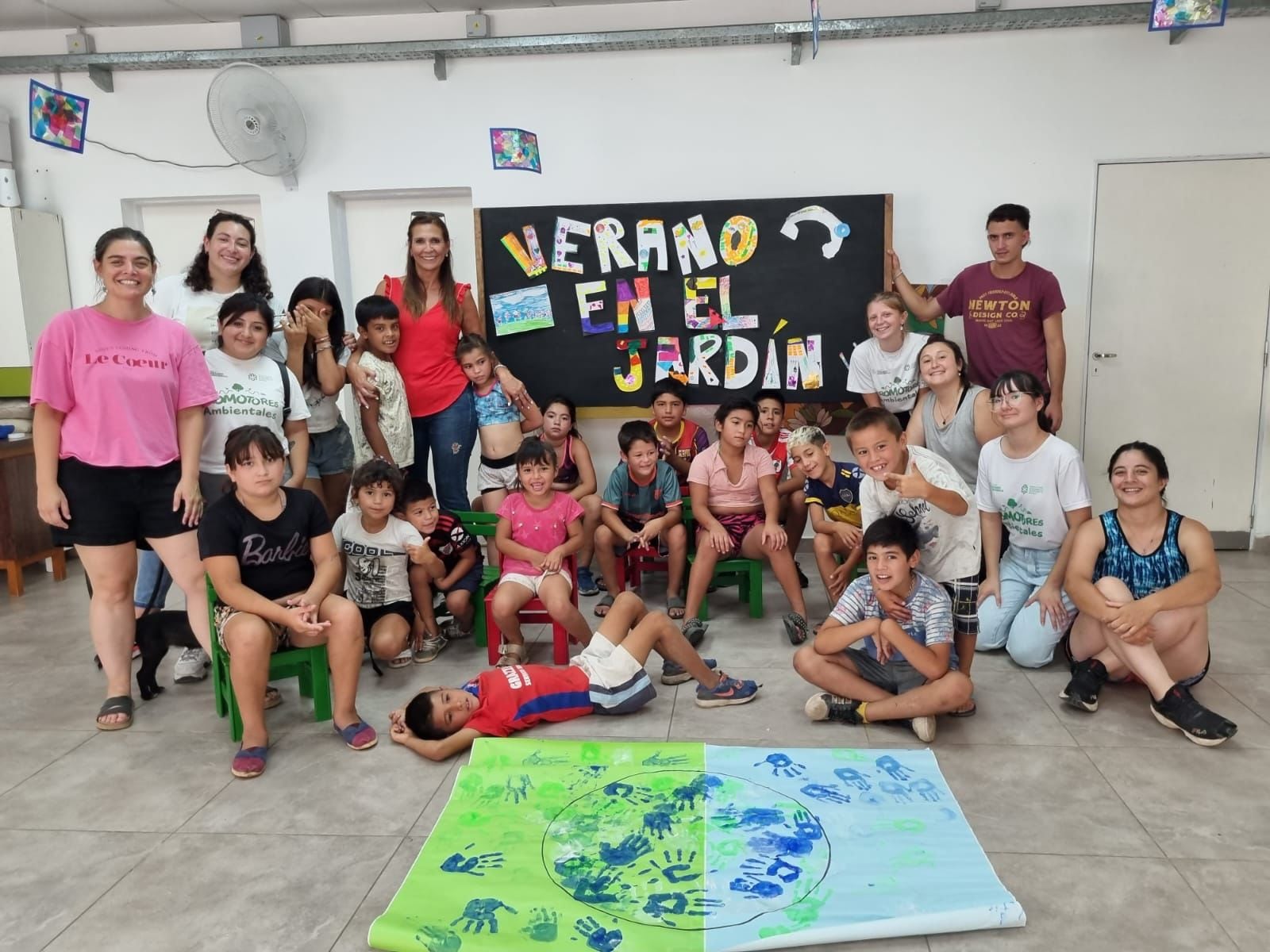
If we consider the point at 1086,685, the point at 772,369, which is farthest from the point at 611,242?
the point at 1086,685

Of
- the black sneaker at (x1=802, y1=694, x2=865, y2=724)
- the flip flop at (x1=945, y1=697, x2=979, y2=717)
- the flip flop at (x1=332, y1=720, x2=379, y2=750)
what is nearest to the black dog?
the flip flop at (x1=332, y1=720, x2=379, y2=750)

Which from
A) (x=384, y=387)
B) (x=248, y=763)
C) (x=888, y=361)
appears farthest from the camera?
(x=888, y=361)

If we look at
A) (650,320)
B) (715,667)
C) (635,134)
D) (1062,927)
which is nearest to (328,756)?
(715,667)

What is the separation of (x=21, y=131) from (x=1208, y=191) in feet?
20.5

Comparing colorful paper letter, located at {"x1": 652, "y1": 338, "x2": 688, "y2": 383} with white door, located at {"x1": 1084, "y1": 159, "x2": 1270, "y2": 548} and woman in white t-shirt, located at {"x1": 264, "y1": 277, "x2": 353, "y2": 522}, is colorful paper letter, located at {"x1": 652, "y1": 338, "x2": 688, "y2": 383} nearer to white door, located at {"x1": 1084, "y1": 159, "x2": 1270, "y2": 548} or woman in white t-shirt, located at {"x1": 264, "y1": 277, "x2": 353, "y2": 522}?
woman in white t-shirt, located at {"x1": 264, "y1": 277, "x2": 353, "y2": 522}

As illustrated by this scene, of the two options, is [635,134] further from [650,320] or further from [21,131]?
[21,131]

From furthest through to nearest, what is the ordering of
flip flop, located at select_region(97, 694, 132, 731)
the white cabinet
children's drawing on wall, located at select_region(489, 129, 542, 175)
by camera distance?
the white cabinet
children's drawing on wall, located at select_region(489, 129, 542, 175)
flip flop, located at select_region(97, 694, 132, 731)

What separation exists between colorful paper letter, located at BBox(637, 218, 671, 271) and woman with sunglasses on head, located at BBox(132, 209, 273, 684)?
1.99 metres

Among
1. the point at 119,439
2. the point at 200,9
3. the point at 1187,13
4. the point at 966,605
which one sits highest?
the point at 200,9

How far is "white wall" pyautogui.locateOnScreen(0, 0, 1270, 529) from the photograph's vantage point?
14.1 feet

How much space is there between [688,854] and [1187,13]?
163 inches

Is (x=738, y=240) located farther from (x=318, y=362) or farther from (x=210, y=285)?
(x=210, y=285)


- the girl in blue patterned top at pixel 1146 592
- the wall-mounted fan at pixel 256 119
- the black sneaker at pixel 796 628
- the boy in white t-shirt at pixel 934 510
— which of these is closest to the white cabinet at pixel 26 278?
the wall-mounted fan at pixel 256 119

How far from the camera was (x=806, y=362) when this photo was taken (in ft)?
15.1
